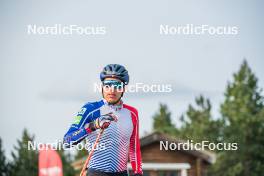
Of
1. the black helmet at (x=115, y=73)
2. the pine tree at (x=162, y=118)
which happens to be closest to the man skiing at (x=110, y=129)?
the black helmet at (x=115, y=73)

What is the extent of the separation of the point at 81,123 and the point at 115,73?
0.66 metres

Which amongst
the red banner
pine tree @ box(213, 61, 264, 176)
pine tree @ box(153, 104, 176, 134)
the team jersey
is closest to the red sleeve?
the team jersey

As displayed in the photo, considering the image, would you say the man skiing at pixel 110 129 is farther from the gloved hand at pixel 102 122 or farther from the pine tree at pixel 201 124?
the pine tree at pixel 201 124

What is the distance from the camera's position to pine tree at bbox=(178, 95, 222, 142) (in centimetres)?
7144

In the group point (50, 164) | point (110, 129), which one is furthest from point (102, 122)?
point (50, 164)

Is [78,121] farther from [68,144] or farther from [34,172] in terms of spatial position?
[34,172]

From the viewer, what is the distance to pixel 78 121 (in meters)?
7.95

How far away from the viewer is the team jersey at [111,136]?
26.0 feet

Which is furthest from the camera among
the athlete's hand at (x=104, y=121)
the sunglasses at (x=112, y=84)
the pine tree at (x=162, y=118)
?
the pine tree at (x=162, y=118)

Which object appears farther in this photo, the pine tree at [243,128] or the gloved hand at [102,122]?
the pine tree at [243,128]

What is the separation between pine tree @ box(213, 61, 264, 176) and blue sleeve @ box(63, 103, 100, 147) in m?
55.6

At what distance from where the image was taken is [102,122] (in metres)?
7.73

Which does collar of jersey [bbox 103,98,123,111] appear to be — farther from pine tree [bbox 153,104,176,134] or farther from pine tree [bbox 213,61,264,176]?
pine tree [bbox 153,104,176,134]

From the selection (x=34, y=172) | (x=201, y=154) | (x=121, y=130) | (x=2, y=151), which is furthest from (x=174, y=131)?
(x=121, y=130)
